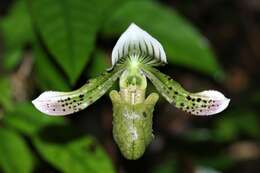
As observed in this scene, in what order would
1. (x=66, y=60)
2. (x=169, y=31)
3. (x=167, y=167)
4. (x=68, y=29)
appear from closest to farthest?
(x=66, y=60) → (x=68, y=29) → (x=169, y=31) → (x=167, y=167)

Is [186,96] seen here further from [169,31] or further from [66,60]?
[169,31]

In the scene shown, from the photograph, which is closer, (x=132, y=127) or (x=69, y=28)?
(x=132, y=127)

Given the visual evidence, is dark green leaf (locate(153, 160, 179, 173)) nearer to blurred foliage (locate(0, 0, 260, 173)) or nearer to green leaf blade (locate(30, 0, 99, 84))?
blurred foliage (locate(0, 0, 260, 173))

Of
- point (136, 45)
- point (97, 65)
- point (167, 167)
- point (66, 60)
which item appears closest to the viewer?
point (136, 45)

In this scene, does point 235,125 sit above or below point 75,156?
above

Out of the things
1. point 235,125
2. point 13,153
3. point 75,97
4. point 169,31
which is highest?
point 169,31

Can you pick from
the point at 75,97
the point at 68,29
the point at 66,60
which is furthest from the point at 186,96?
the point at 68,29

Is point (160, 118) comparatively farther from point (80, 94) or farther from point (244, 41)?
point (80, 94)

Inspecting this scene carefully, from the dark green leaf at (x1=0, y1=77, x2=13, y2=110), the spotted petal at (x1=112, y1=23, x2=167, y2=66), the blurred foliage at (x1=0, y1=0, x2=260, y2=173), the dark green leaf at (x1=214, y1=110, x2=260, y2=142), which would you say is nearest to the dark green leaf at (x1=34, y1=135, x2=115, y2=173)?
the blurred foliage at (x1=0, y1=0, x2=260, y2=173)
